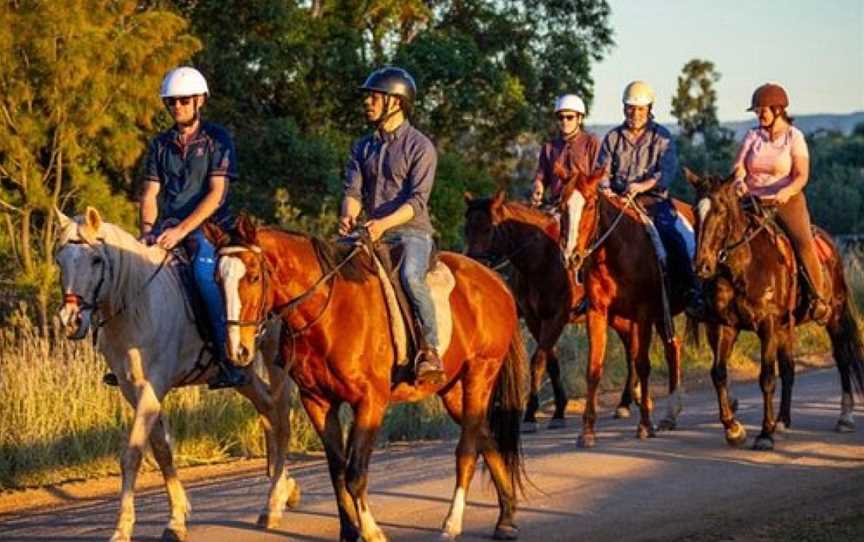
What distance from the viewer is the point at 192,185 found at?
39.8 feet

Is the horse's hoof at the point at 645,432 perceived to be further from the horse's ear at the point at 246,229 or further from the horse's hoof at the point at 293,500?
the horse's ear at the point at 246,229

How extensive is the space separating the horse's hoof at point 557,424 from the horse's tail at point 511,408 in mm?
6283

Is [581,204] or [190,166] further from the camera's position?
[581,204]

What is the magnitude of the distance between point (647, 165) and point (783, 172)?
160 cm

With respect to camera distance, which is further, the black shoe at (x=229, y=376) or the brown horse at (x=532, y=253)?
the brown horse at (x=532, y=253)

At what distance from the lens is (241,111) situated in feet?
99.9

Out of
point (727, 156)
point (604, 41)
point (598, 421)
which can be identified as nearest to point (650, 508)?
point (598, 421)

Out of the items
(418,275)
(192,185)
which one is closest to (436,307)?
(418,275)

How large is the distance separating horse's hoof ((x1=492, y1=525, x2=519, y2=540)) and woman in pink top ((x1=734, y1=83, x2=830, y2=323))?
5.69 metres

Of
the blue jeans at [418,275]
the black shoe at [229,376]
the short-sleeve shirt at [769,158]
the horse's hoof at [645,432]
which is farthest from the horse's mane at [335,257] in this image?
the short-sleeve shirt at [769,158]

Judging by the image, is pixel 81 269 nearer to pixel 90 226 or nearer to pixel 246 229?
pixel 90 226

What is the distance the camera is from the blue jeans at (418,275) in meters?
10.7

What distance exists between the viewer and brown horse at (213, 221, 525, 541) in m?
9.90

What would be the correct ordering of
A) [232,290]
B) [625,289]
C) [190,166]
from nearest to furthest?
[232,290] → [190,166] → [625,289]
